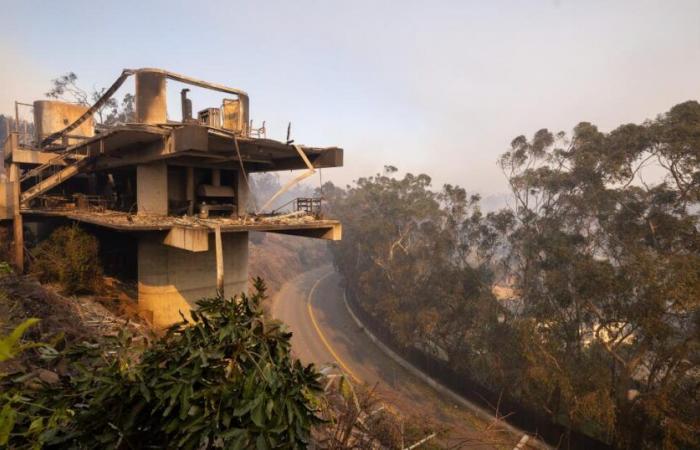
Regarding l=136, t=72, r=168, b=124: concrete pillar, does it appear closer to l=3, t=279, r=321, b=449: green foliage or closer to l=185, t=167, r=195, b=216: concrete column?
l=185, t=167, r=195, b=216: concrete column

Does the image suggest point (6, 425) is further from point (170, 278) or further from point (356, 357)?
point (356, 357)

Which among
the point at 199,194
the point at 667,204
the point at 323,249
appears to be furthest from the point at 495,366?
the point at 323,249

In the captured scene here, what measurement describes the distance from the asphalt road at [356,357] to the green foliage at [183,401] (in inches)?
500

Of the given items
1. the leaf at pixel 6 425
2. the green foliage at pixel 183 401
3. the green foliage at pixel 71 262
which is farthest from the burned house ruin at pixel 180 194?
the leaf at pixel 6 425

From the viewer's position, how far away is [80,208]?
20.2 m

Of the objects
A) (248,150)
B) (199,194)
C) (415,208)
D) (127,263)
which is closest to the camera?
(248,150)

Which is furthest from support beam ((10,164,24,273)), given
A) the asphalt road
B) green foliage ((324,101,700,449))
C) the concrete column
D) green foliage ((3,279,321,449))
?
green foliage ((324,101,700,449))

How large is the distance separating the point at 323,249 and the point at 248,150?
7406cm

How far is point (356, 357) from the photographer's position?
109 feet

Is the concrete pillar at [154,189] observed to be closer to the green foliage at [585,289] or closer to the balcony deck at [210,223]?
the balcony deck at [210,223]

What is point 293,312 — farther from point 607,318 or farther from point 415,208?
point 607,318

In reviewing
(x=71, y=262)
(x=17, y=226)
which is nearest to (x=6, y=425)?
(x=71, y=262)

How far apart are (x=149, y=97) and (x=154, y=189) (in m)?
4.16

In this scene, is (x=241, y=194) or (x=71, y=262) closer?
(x=71, y=262)
